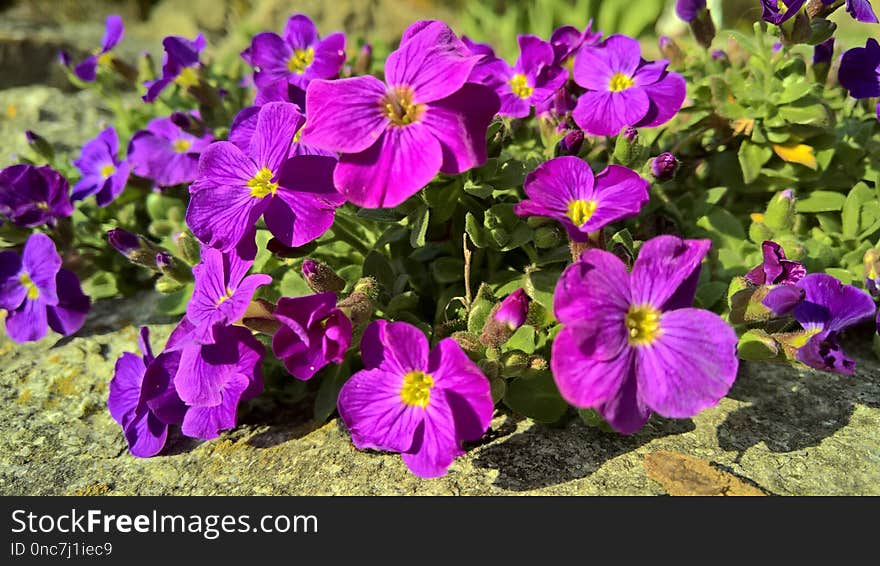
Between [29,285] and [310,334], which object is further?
[29,285]

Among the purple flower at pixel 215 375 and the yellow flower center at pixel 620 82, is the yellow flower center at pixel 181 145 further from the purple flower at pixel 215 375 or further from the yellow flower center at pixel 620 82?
the yellow flower center at pixel 620 82

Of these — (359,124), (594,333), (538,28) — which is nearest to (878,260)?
(594,333)

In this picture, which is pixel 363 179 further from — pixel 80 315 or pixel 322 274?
pixel 80 315

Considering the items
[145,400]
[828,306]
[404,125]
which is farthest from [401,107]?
[828,306]


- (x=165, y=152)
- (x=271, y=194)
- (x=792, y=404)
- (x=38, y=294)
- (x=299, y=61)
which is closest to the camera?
(x=271, y=194)

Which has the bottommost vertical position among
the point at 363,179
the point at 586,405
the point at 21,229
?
the point at 21,229

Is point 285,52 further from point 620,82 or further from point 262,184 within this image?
point 620,82
